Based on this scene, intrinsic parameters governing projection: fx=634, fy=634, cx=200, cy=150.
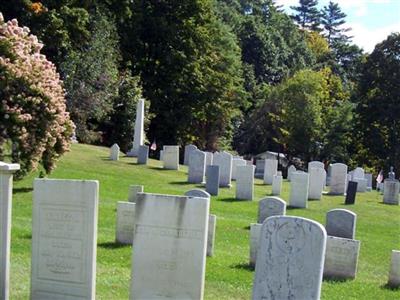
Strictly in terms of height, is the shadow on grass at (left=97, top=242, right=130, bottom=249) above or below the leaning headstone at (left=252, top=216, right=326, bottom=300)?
below

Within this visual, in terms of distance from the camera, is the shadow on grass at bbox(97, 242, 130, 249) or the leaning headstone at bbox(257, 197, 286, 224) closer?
the shadow on grass at bbox(97, 242, 130, 249)

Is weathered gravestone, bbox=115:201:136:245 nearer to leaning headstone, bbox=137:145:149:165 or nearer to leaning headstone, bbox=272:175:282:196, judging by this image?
leaning headstone, bbox=272:175:282:196

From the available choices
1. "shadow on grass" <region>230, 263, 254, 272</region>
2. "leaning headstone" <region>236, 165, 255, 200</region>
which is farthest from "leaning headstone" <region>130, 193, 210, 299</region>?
"leaning headstone" <region>236, 165, 255, 200</region>

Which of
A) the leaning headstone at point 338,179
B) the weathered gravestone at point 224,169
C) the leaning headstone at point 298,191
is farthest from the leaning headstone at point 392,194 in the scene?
the weathered gravestone at point 224,169

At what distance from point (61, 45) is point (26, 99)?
17370 millimetres

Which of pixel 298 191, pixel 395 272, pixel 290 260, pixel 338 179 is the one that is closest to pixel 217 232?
pixel 395 272

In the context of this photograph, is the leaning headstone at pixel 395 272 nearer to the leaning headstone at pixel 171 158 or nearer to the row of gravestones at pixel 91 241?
the row of gravestones at pixel 91 241

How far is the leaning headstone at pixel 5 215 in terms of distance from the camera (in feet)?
25.8

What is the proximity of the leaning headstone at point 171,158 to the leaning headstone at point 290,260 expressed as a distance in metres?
21.5

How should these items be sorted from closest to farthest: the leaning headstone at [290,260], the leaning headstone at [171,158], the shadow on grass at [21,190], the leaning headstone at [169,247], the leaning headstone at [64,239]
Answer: the leaning headstone at [290,260] < the leaning headstone at [169,247] < the leaning headstone at [64,239] < the shadow on grass at [21,190] < the leaning headstone at [171,158]

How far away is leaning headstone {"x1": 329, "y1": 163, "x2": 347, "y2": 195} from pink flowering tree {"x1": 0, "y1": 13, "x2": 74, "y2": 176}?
42.2 feet

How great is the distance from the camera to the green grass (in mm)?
9898

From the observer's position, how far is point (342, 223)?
13.2 m

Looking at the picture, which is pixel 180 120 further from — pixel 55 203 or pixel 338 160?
pixel 55 203
